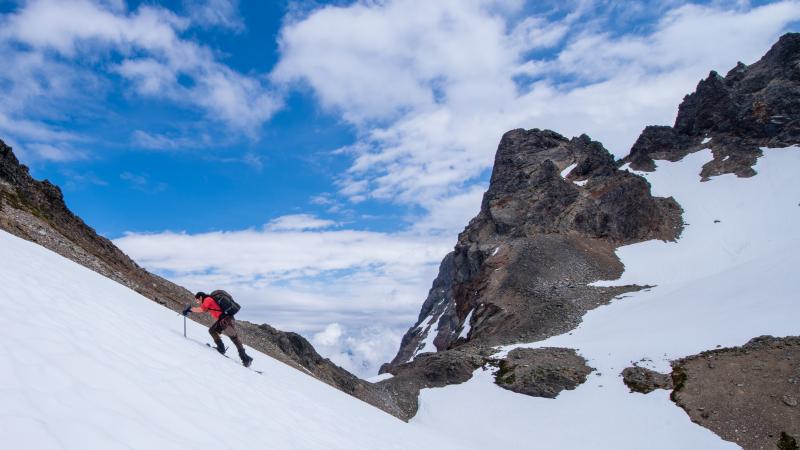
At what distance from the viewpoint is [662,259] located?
65750mm

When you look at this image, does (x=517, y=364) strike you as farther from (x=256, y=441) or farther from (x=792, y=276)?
(x=256, y=441)

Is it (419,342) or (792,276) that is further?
(419,342)

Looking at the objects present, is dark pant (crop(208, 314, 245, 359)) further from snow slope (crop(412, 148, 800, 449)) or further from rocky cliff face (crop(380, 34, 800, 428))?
rocky cliff face (crop(380, 34, 800, 428))

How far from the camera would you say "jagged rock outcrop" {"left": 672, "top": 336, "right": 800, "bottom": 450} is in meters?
25.0

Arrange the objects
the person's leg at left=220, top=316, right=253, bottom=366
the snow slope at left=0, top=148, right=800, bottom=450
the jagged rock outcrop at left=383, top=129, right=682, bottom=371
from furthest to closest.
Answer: the jagged rock outcrop at left=383, top=129, right=682, bottom=371 → the person's leg at left=220, top=316, right=253, bottom=366 → the snow slope at left=0, top=148, right=800, bottom=450

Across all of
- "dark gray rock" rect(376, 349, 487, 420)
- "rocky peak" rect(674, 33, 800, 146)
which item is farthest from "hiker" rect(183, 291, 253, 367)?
"rocky peak" rect(674, 33, 800, 146)

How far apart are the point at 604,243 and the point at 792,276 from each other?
31126mm

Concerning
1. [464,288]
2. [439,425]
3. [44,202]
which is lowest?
[439,425]

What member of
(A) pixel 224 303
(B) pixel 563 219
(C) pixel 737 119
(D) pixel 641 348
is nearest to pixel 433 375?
(D) pixel 641 348

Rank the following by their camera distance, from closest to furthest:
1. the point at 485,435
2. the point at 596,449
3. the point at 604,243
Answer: the point at 596,449, the point at 485,435, the point at 604,243

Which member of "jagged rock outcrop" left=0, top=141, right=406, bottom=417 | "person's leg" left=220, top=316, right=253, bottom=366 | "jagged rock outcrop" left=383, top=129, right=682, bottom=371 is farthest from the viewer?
"jagged rock outcrop" left=383, top=129, right=682, bottom=371

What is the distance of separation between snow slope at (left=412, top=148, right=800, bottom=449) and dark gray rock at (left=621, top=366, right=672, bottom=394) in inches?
20.8

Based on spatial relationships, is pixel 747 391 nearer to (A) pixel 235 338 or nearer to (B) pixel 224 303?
(A) pixel 235 338

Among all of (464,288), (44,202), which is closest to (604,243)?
(464,288)
